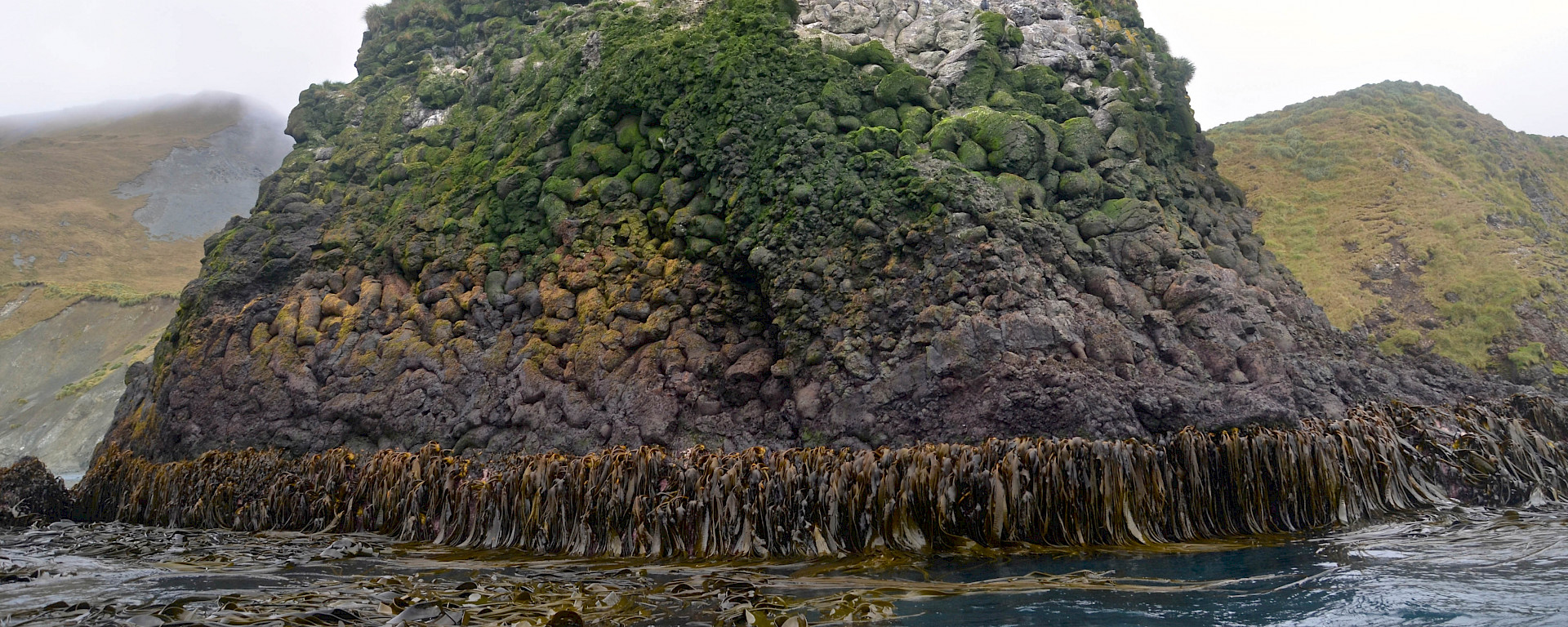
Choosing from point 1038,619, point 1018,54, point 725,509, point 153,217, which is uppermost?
point 153,217

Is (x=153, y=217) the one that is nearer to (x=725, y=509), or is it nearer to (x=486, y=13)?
(x=486, y=13)

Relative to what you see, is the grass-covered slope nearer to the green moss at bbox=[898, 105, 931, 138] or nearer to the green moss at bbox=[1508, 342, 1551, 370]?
the green moss at bbox=[898, 105, 931, 138]

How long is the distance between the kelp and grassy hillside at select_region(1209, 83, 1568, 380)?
1126cm

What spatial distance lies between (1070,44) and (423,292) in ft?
40.0

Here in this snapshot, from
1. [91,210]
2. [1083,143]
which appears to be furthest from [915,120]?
[91,210]

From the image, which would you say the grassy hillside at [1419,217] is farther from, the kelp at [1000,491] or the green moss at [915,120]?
the green moss at [915,120]

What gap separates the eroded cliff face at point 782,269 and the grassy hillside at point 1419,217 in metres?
5.65

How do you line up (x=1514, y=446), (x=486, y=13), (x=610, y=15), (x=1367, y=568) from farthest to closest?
1. (x=486, y=13)
2. (x=610, y=15)
3. (x=1514, y=446)
4. (x=1367, y=568)

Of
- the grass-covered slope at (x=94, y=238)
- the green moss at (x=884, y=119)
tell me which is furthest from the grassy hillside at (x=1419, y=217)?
the grass-covered slope at (x=94, y=238)

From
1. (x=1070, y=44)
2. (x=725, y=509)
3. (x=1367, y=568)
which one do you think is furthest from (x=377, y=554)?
(x=1070, y=44)

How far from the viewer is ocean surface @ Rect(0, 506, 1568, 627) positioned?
16.7ft

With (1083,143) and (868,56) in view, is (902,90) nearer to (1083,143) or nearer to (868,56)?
(868,56)

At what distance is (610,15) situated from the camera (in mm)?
16844

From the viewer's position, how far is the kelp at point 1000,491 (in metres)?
8.09
